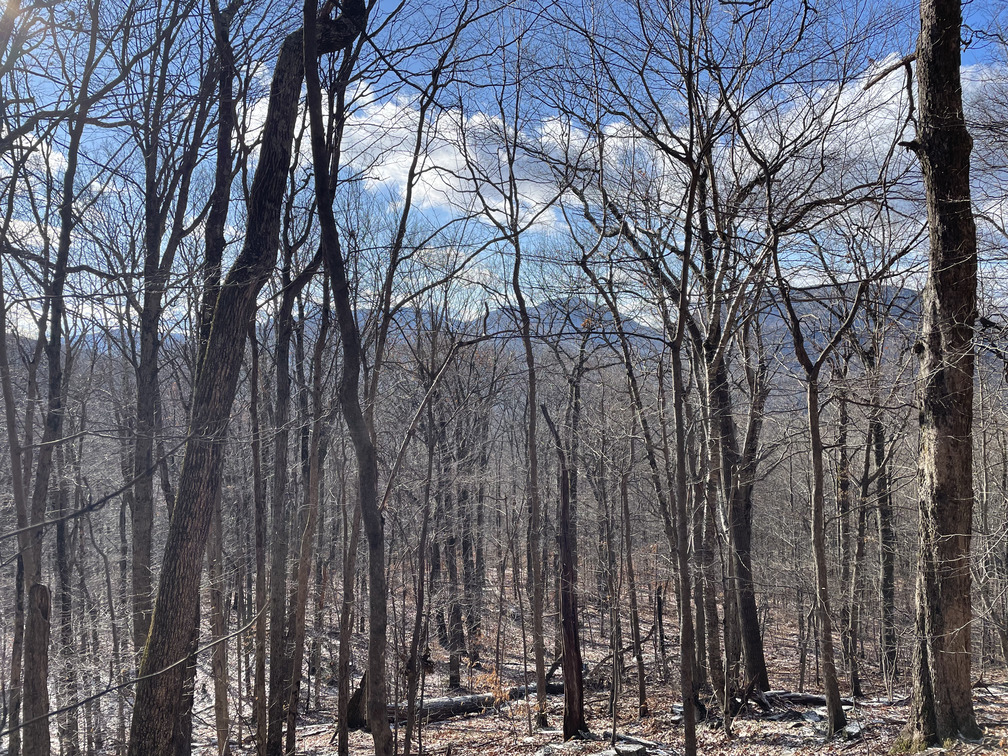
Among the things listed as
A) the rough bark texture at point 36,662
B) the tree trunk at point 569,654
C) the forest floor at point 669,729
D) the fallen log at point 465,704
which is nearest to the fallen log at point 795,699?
the forest floor at point 669,729

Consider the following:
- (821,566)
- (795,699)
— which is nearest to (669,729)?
(795,699)

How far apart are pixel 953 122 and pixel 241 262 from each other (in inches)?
278

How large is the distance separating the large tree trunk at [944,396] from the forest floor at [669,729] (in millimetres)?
569

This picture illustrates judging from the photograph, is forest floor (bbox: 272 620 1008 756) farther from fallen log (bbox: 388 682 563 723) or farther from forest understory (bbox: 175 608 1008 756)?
fallen log (bbox: 388 682 563 723)

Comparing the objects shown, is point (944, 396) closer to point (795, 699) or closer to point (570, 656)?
point (795, 699)

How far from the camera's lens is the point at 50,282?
9.37m

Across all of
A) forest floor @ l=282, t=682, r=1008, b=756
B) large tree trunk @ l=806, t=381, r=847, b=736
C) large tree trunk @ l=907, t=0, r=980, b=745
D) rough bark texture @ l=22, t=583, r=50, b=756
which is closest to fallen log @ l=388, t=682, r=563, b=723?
forest floor @ l=282, t=682, r=1008, b=756

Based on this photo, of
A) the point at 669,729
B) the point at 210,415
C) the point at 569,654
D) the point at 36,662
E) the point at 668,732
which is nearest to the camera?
the point at 210,415

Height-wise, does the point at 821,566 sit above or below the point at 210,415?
below

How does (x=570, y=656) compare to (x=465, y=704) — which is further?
(x=465, y=704)

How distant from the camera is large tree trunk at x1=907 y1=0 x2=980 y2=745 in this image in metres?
6.39

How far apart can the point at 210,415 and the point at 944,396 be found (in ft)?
23.3

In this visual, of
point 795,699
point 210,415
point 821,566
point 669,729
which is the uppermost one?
point 210,415

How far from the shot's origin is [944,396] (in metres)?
6.61
